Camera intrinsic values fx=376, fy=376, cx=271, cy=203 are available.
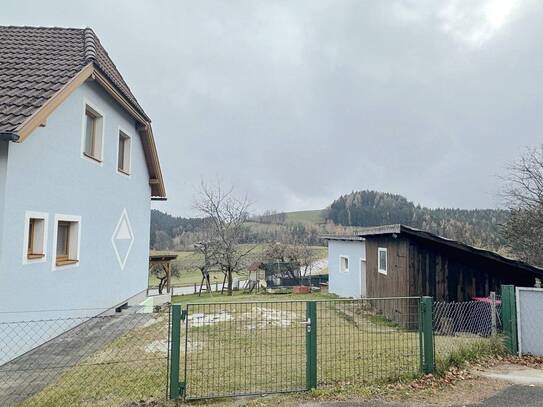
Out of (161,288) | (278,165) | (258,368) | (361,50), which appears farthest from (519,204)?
(278,165)

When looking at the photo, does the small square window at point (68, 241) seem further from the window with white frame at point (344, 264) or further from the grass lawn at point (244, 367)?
the window with white frame at point (344, 264)

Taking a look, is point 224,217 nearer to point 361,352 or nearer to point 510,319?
point 361,352

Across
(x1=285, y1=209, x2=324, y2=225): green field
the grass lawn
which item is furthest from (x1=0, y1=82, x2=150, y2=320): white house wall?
(x1=285, y1=209, x2=324, y2=225): green field

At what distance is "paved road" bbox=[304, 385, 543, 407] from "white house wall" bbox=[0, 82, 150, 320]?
528cm

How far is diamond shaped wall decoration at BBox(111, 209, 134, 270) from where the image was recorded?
10.8 meters

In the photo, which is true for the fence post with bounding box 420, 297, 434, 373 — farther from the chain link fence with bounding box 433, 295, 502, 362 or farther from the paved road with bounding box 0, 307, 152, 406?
the paved road with bounding box 0, 307, 152, 406

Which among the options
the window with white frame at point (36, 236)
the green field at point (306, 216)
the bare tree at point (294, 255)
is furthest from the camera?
the green field at point (306, 216)

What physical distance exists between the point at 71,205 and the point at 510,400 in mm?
8457

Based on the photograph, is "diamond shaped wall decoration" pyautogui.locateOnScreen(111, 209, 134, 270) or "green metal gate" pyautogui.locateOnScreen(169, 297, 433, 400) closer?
"green metal gate" pyautogui.locateOnScreen(169, 297, 433, 400)

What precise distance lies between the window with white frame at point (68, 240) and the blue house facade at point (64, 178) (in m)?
0.02

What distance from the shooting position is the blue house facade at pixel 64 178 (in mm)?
6211

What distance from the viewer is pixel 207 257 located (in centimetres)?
3441

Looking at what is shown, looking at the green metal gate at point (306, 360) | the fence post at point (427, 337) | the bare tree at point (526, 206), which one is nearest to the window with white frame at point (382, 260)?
the green metal gate at point (306, 360)

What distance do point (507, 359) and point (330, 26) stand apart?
16938 millimetres
